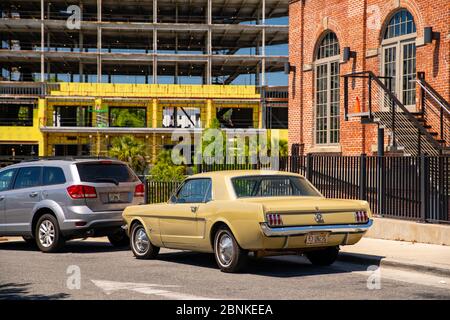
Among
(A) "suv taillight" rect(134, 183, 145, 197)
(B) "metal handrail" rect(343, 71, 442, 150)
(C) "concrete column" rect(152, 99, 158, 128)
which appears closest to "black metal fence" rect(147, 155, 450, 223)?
(B) "metal handrail" rect(343, 71, 442, 150)

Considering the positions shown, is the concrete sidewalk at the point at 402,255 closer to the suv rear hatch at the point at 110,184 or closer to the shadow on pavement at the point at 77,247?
the suv rear hatch at the point at 110,184

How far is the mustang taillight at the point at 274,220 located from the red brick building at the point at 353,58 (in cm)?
1165

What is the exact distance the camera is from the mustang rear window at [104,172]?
49.6ft

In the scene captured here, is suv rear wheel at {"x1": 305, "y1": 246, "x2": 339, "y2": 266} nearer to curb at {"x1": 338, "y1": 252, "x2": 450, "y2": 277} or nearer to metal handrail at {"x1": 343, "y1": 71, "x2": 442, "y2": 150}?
curb at {"x1": 338, "y1": 252, "x2": 450, "y2": 277}

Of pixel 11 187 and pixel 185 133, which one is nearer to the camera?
pixel 11 187

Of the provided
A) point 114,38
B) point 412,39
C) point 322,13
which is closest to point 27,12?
point 114,38

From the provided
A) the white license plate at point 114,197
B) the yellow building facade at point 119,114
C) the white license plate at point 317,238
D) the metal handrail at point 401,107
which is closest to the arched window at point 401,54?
the metal handrail at point 401,107

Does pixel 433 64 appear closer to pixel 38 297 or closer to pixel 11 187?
pixel 11 187

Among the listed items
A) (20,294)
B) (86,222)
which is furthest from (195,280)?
(86,222)

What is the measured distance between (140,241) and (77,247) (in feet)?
10.7

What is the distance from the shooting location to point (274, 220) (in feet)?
35.4

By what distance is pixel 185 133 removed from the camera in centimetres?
7562
